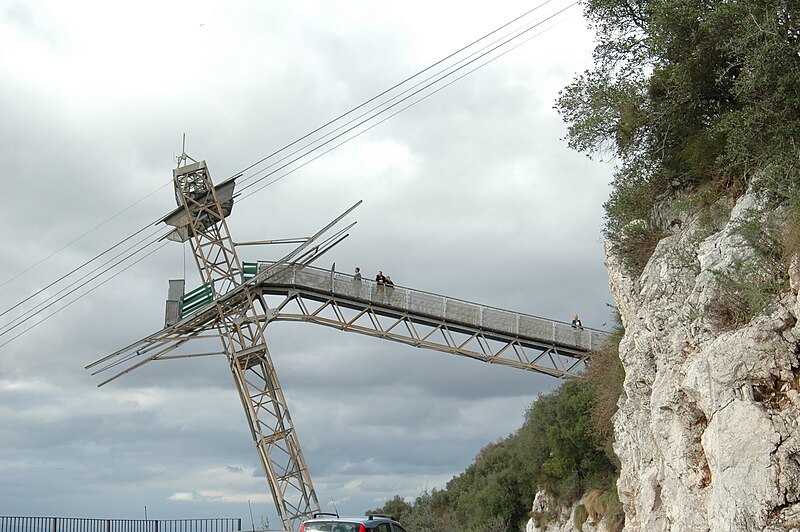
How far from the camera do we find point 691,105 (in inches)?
862

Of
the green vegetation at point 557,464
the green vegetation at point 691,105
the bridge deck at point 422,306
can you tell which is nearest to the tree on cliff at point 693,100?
the green vegetation at point 691,105

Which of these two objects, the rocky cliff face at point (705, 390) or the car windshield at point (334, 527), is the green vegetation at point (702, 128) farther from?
the car windshield at point (334, 527)

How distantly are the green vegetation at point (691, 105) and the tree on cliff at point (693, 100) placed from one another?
0.03m

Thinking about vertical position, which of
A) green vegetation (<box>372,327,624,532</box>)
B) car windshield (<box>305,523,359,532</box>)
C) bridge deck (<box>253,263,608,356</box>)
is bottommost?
car windshield (<box>305,523,359,532</box>)

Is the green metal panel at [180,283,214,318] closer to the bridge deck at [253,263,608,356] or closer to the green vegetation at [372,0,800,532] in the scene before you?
the bridge deck at [253,263,608,356]

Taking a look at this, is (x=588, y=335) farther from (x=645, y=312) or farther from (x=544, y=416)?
(x=645, y=312)

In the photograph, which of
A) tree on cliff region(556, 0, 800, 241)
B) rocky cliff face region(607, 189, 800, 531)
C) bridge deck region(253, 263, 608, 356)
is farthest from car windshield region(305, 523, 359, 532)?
bridge deck region(253, 263, 608, 356)

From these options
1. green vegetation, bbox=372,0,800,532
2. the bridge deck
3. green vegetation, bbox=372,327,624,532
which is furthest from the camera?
the bridge deck

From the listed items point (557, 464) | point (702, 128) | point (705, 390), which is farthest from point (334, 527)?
point (557, 464)

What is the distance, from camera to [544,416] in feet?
140

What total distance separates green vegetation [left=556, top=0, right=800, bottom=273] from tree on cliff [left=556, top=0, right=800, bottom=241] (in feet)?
0.09

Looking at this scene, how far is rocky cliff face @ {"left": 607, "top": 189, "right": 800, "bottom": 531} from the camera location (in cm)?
1496

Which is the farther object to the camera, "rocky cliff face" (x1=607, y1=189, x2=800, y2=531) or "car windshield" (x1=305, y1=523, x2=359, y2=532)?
"car windshield" (x1=305, y1=523, x2=359, y2=532)

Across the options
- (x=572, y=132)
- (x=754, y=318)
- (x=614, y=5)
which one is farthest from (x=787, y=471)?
(x=614, y=5)
